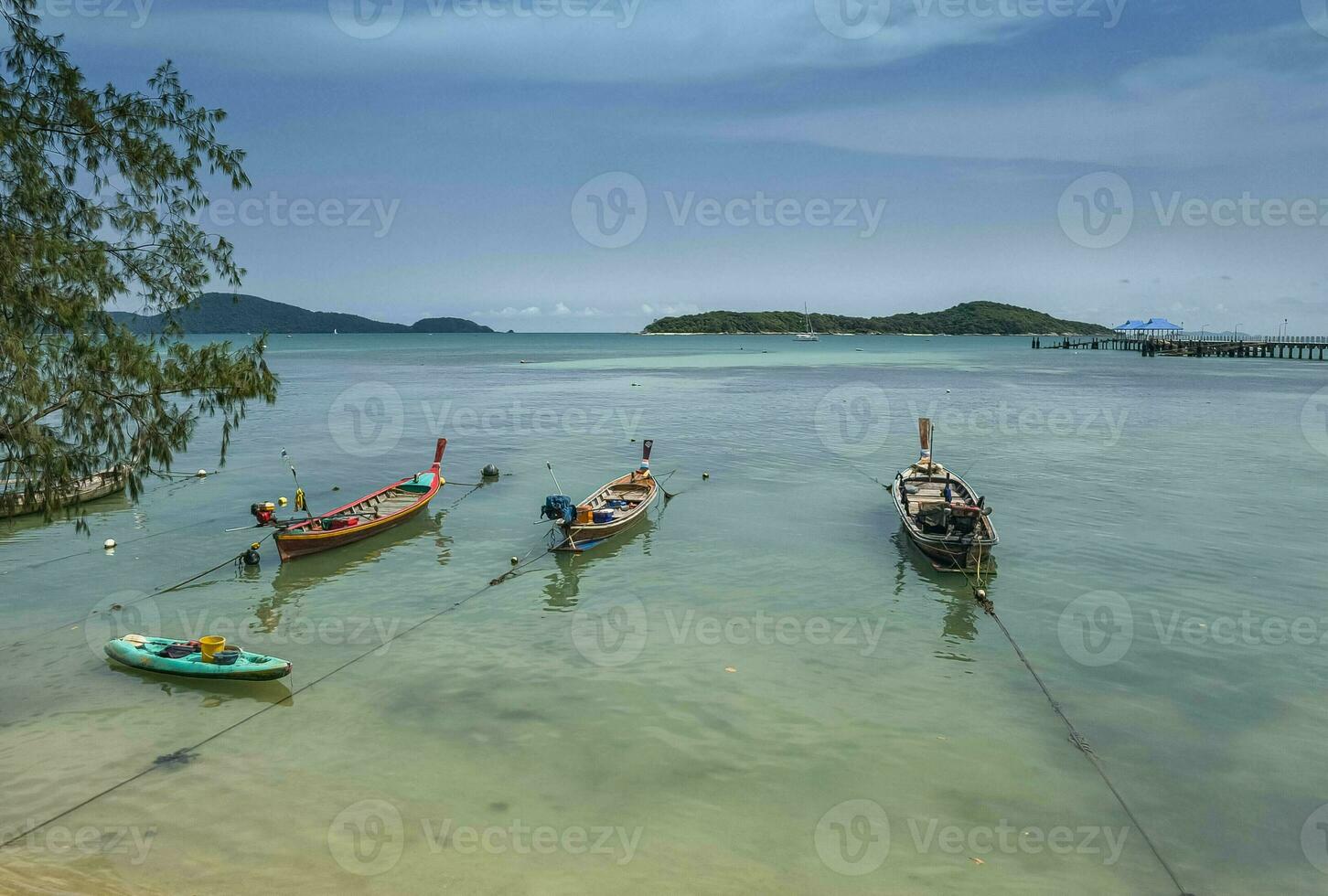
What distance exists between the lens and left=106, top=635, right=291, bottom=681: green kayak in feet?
48.2

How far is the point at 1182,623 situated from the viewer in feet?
58.9

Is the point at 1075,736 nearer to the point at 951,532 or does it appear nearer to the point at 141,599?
the point at 951,532

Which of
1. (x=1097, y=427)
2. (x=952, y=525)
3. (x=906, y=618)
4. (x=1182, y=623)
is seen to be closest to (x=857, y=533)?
(x=952, y=525)

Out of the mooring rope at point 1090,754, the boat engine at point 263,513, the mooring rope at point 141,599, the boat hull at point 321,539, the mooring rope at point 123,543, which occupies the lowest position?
the mooring rope at point 1090,754

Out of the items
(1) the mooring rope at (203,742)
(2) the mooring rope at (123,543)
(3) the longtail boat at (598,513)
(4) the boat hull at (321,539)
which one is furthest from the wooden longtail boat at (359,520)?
(1) the mooring rope at (203,742)

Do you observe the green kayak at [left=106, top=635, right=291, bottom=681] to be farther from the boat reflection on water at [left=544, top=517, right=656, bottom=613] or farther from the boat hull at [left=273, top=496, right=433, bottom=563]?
the boat reflection on water at [left=544, top=517, right=656, bottom=613]

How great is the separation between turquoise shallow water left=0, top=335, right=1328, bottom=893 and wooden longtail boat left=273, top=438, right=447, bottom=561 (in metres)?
0.53

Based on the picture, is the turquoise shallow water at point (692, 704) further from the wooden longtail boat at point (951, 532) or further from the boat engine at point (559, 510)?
the boat engine at point (559, 510)

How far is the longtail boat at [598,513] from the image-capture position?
23250 mm

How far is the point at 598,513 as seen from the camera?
25031 millimetres

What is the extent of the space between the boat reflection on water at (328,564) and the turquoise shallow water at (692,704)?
16cm

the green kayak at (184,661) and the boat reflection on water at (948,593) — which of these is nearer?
the green kayak at (184,661)

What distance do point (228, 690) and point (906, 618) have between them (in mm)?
14341

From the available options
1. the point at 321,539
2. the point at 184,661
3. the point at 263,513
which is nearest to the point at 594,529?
the point at 321,539
